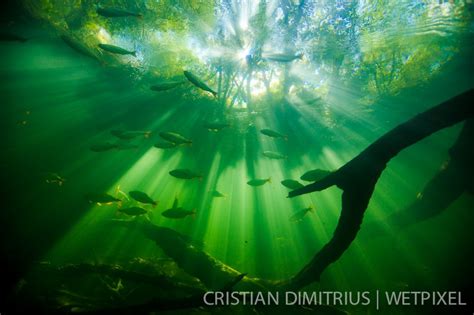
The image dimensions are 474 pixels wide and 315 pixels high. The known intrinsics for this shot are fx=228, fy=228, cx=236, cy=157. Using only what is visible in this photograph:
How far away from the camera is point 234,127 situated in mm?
16172

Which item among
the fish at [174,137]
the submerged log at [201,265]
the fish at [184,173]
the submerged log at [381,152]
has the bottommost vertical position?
the submerged log at [201,265]

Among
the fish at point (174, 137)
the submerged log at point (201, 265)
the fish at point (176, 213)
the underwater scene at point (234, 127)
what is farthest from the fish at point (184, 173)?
the submerged log at point (201, 265)

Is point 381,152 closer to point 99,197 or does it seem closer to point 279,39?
point 99,197

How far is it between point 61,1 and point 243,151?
1413 cm

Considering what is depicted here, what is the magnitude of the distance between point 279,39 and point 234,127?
245 inches

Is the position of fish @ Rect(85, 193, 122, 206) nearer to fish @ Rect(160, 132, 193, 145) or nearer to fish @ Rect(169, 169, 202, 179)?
fish @ Rect(169, 169, 202, 179)

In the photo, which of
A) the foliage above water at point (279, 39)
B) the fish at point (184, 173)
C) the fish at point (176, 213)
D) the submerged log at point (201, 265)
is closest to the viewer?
the submerged log at point (201, 265)

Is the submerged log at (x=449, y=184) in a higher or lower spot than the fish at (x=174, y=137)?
lower

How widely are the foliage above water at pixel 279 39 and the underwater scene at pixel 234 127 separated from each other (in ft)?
0.24

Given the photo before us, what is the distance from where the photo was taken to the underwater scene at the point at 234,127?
18.7 feet

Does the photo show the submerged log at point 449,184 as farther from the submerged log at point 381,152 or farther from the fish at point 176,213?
the fish at point 176,213

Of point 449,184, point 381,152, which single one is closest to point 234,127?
point 449,184

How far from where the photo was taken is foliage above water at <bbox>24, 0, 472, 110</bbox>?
33.6ft

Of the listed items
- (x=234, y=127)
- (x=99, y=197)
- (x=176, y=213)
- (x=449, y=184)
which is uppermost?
(x=234, y=127)
